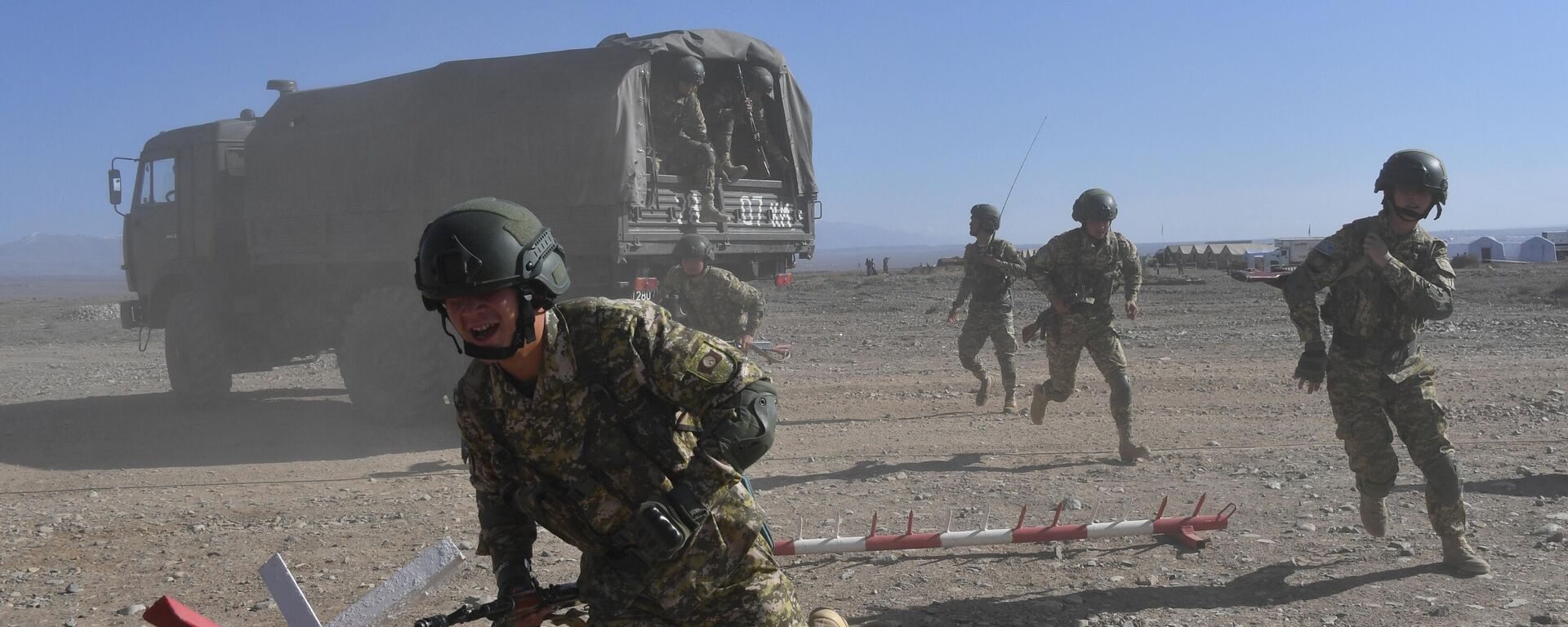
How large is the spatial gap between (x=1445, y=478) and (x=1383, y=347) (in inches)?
23.2

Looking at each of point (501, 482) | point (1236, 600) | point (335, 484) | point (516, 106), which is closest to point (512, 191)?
point (516, 106)

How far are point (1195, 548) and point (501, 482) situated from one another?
12.6 ft

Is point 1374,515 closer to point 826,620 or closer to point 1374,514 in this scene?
point 1374,514

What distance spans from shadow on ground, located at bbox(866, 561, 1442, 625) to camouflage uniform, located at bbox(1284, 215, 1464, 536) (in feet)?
1.44

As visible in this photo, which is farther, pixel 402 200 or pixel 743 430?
pixel 402 200

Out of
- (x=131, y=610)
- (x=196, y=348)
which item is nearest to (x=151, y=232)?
(x=196, y=348)

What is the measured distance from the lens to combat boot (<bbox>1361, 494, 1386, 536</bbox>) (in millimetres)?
5324

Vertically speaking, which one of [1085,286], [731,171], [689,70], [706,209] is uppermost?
[689,70]

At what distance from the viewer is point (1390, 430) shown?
523 cm

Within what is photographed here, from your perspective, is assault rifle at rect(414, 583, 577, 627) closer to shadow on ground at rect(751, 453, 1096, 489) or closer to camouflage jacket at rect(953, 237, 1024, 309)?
shadow on ground at rect(751, 453, 1096, 489)

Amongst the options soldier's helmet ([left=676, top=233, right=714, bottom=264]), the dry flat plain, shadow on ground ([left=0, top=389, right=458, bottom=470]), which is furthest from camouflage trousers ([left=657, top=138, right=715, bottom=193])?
shadow on ground ([left=0, top=389, right=458, bottom=470])

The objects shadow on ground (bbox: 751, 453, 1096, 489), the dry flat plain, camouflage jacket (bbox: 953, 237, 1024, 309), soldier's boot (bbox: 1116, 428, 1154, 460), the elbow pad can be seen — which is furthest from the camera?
camouflage jacket (bbox: 953, 237, 1024, 309)

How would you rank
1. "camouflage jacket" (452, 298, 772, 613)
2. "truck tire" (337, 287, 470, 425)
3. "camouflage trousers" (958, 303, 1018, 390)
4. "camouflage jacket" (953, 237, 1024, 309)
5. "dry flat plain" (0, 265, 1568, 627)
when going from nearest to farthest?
"camouflage jacket" (452, 298, 772, 613), "dry flat plain" (0, 265, 1568, 627), "truck tire" (337, 287, 470, 425), "camouflage trousers" (958, 303, 1018, 390), "camouflage jacket" (953, 237, 1024, 309)

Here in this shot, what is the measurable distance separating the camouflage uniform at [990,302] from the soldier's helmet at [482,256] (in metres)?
7.94
